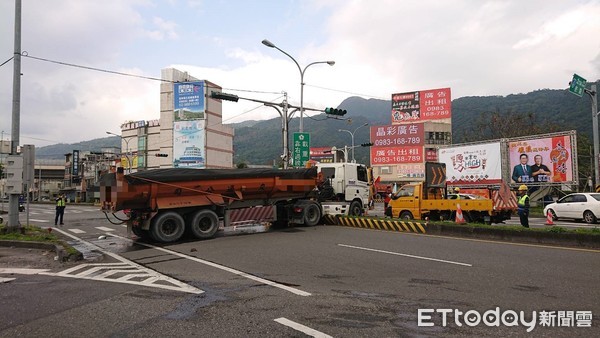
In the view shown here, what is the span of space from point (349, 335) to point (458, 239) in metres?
9.11

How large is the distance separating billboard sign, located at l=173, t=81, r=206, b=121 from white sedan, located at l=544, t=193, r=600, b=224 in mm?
55388

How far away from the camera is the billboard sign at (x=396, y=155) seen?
64438 mm

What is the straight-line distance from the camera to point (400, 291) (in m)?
6.27

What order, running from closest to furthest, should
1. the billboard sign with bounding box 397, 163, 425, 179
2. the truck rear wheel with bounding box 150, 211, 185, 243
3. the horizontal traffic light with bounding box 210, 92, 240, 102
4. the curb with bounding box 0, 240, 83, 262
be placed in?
1. the curb with bounding box 0, 240, 83, 262
2. the truck rear wheel with bounding box 150, 211, 185, 243
3. the horizontal traffic light with bounding box 210, 92, 240, 102
4. the billboard sign with bounding box 397, 163, 425, 179

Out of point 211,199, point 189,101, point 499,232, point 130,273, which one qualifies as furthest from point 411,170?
point 130,273

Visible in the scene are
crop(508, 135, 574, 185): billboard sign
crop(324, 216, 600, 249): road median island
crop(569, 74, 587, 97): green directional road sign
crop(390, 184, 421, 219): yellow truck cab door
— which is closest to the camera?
crop(324, 216, 600, 249): road median island

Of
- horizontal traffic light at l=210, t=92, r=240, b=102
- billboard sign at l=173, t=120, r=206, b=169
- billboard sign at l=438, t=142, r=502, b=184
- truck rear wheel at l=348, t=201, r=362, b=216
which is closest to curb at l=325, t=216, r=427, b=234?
truck rear wheel at l=348, t=201, r=362, b=216

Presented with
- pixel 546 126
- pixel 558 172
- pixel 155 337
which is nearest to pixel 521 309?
pixel 155 337

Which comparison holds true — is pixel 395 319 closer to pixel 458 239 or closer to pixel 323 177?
pixel 458 239

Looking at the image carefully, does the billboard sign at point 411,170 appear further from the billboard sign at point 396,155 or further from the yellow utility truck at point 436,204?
the yellow utility truck at point 436,204

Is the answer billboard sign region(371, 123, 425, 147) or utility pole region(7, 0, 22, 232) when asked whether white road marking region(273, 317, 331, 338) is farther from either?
billboard sign region(371, 123, 425, 147)

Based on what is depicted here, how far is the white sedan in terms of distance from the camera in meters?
19.5

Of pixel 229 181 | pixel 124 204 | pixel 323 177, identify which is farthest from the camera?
pixel 323 177

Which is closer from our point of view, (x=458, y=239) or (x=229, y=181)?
(x=458, y=239)
